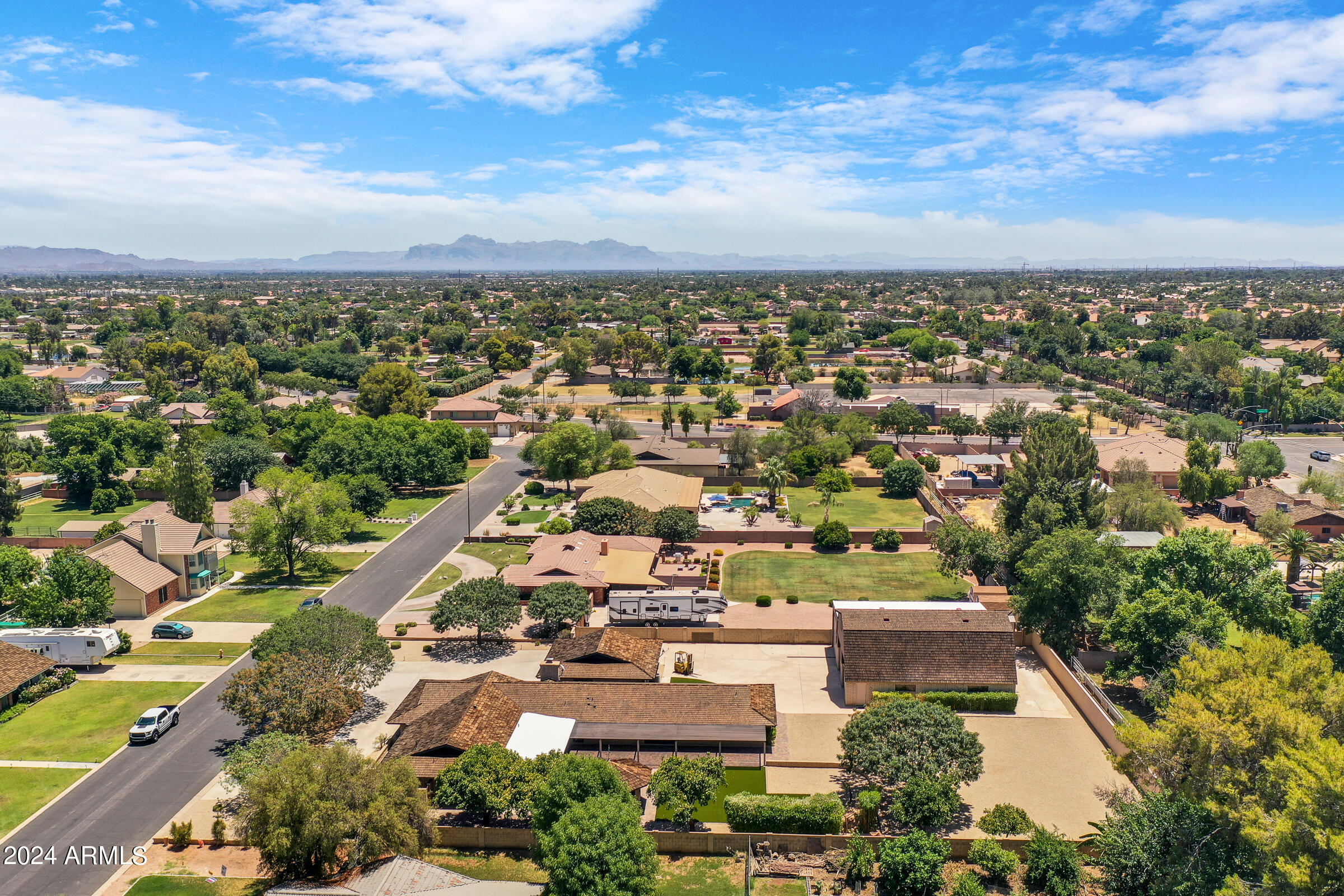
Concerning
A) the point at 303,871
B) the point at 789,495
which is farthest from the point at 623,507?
the point at 303,871

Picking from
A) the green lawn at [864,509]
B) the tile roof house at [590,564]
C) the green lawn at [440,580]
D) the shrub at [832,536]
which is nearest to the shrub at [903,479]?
the green lawn at [864,509]

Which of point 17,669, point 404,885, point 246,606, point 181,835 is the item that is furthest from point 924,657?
point 17,669

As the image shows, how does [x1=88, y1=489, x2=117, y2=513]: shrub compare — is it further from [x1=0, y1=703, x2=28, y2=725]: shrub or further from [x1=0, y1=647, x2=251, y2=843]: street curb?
[x1=0, y1=647, x2=251, y2=843]: street curb

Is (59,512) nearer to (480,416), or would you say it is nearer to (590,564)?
(480,416)

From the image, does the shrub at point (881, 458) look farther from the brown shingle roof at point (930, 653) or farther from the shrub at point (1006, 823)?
→ the shrub at point (1006, 823)

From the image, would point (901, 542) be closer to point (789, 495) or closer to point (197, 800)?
point (789, 495)
